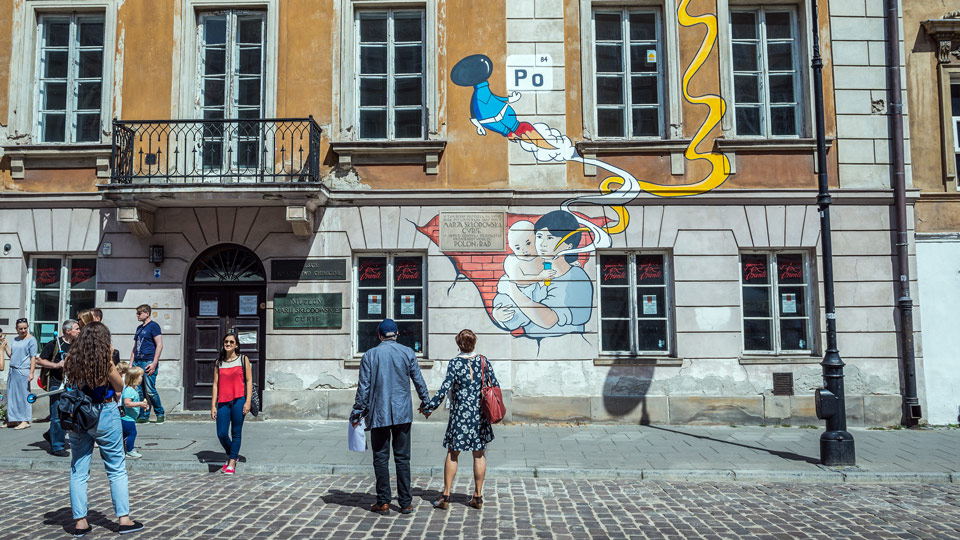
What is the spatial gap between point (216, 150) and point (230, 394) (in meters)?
5.55

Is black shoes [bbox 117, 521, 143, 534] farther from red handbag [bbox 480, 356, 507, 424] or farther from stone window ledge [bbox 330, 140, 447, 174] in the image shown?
stone window ledge [bbox 330, 140, 447, 174]

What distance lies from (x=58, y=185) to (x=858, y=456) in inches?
516

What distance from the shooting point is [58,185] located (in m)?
11.4

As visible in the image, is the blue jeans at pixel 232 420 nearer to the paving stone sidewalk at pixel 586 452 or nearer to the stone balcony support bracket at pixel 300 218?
the paving stone sidewalk at pixel 586 452

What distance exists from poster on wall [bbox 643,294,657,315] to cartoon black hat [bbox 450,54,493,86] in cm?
469

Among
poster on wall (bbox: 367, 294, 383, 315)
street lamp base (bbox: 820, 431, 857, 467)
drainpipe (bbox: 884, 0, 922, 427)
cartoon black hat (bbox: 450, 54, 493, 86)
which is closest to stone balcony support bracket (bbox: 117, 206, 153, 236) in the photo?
poster on wall (bbox: 367, 294, 383, 315)

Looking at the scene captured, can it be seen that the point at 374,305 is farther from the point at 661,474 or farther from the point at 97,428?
the point at 97,428

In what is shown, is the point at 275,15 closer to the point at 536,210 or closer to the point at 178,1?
the point at 178,1

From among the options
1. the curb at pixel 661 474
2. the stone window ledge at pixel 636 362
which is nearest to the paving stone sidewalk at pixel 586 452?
the curb at pixel 661 474

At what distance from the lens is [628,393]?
35.7 feet

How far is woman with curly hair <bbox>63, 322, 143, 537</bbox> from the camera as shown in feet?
17.3

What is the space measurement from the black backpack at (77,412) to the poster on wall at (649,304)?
8.41 m

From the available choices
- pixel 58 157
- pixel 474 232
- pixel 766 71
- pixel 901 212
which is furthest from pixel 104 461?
pixel 901 212

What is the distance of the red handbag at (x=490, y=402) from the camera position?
605 cm
